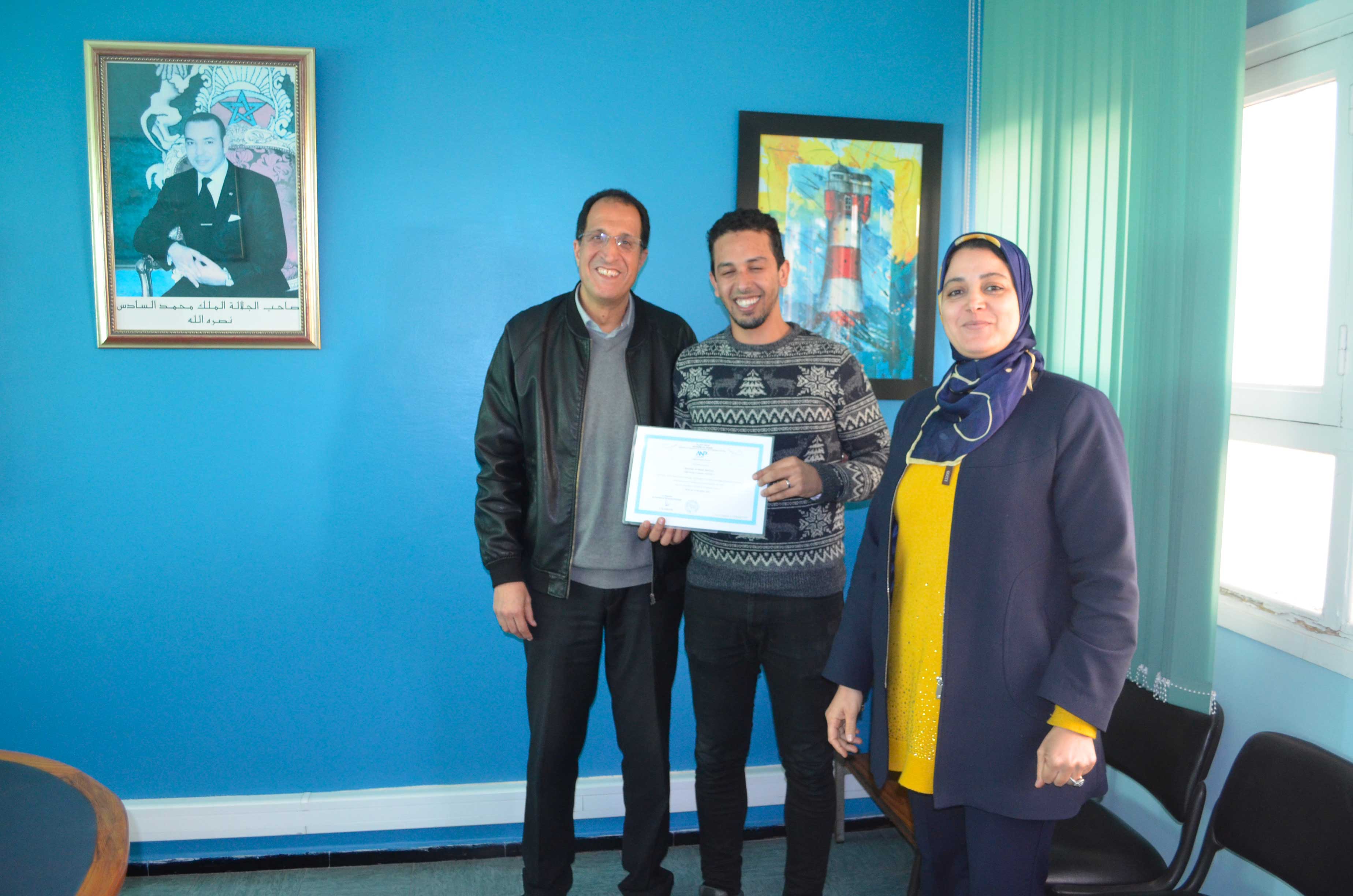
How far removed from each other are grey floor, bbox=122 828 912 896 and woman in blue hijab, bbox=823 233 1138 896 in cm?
109

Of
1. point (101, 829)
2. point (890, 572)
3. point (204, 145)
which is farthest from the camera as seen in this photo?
point (204, 145)

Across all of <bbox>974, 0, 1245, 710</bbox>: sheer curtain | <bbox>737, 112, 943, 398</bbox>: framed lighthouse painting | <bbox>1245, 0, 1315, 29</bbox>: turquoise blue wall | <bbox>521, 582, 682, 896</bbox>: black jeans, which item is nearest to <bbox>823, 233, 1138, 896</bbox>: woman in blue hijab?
<bbox>974, 0, 1245, 710</bbox>: sheer curtain

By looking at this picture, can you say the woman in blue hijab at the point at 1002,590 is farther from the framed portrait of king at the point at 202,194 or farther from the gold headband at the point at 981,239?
the framed portrait of king at the point at 202,194

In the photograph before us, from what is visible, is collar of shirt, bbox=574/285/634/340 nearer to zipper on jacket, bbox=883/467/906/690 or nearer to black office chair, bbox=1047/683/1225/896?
zipper on jacket, bbox=883/467/906/690

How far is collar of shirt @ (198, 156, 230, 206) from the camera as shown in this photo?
7.75 ft

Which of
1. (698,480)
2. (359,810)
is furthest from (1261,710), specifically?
(359,810)

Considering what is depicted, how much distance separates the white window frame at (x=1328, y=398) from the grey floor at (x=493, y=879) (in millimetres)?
1368

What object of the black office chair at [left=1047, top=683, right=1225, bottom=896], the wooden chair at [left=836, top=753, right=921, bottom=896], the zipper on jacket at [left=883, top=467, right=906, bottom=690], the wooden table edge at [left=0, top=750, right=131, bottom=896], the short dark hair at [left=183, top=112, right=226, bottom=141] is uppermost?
the short dark hair at [left=183, top=112, right=226, bottom=141]

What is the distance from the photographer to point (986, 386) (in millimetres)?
1438

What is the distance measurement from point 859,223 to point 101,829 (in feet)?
7.97

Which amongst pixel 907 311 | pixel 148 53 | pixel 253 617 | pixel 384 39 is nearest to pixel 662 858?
pixel 253 617

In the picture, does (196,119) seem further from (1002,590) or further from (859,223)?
(1002,590)

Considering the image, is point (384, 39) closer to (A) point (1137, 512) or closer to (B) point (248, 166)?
(B) point (248, 166)

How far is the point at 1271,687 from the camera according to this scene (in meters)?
1.78
